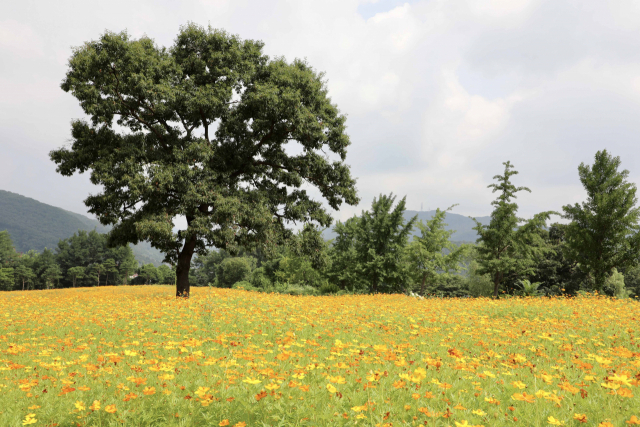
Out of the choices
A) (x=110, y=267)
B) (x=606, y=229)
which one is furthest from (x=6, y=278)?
(x=606, y=229)

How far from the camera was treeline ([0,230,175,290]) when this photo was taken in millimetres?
88125

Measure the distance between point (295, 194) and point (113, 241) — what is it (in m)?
9.65

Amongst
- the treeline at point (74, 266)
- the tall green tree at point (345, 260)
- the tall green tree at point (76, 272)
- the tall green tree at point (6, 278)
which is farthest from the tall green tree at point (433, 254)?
the tall green tree at point (6, 278)

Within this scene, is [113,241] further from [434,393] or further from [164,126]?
[434,393]

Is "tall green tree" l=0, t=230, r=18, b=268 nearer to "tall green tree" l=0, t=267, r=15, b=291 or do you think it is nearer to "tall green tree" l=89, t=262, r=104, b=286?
"tall green tree" l=0, t=267, r=15, b=291

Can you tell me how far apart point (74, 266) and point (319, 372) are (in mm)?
115188

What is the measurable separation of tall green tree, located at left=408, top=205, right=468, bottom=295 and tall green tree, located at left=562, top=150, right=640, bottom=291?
9.15m

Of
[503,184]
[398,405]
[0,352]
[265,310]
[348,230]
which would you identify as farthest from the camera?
[348,230]

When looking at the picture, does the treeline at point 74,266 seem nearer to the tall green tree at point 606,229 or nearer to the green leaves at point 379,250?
the green leaves at point 379,250

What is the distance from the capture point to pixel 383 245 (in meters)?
29.6

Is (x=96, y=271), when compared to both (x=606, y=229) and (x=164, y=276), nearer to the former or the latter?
(x=164, y=276)

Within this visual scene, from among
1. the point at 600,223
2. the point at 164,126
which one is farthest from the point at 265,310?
the point at 600,223

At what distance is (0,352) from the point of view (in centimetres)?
639

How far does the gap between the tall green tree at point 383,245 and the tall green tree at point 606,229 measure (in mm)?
12823
